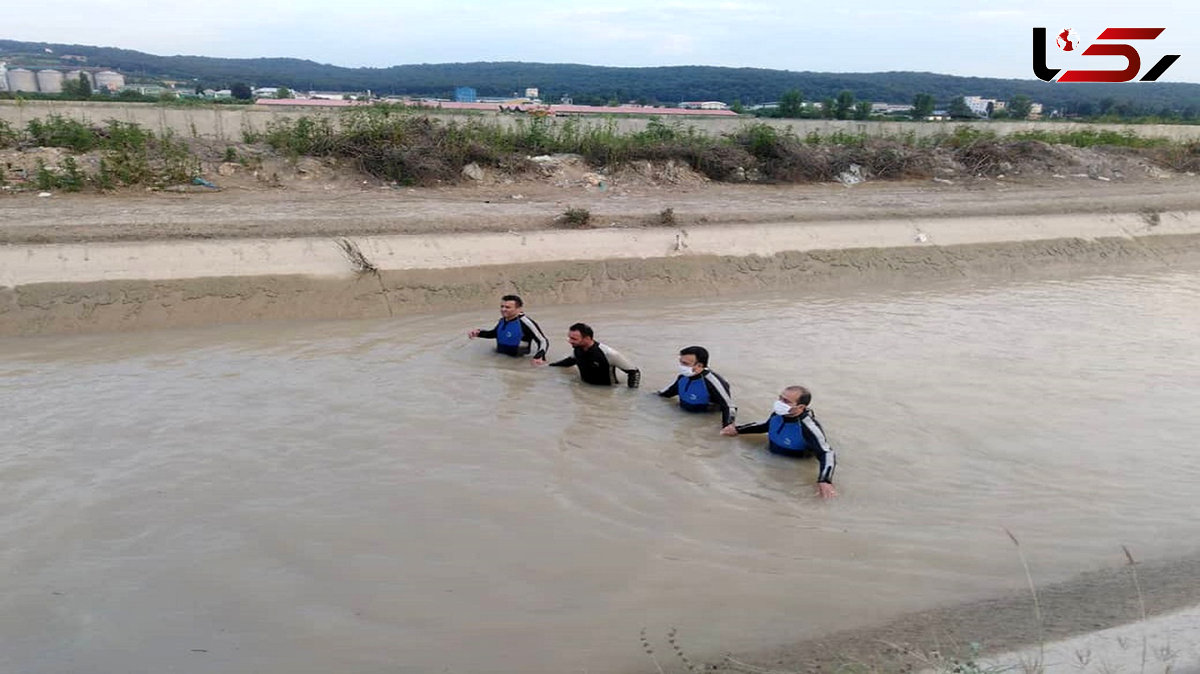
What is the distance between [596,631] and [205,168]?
46.8 ft

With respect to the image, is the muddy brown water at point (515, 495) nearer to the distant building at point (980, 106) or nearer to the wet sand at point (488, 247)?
the wet sand at point (488, 247)

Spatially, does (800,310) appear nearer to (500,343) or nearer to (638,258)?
(638,258)

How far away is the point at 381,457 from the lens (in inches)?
273

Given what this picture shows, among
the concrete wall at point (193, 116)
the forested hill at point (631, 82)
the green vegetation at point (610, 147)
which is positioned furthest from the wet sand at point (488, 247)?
the forested hill at point (631, 82)

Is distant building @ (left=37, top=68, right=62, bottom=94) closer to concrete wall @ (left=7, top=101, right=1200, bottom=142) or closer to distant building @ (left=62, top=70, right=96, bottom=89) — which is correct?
distant building @ (left=62, top=70, right=96, bottom=89)

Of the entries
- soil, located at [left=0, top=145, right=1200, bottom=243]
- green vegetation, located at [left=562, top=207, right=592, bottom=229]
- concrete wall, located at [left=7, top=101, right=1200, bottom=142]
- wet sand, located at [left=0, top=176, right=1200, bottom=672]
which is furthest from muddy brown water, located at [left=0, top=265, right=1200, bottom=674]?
concrete wall, located at [left=7, top=101, right=1200, bottom=142]

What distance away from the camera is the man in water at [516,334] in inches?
374

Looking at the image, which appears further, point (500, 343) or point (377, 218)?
point (377, 218)

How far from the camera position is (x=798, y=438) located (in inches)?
277

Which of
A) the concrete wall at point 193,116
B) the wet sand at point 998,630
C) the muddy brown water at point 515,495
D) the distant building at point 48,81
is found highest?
the distant building at point 48,81

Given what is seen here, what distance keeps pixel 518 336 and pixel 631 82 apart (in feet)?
313

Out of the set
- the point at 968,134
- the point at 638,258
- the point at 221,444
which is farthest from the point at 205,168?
the point at 968,134

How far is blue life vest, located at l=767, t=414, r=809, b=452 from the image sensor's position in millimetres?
7027

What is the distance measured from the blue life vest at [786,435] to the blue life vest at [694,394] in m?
0.93
